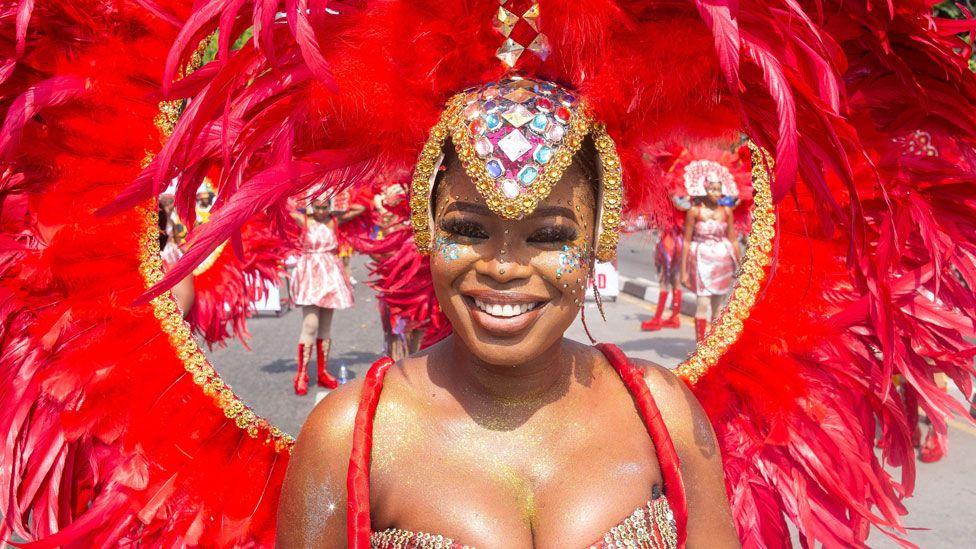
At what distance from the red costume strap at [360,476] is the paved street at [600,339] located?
3.88 feet

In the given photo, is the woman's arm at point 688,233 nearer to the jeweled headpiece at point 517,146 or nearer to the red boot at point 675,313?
the red boot at point 675,313

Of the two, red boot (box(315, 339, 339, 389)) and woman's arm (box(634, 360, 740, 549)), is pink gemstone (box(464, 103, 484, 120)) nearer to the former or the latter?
woman's arm (box(634, 360, 740, 549))

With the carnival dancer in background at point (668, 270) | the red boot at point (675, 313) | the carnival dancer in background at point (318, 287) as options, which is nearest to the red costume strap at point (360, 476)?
the carnival dancer in background at point (318, 287)

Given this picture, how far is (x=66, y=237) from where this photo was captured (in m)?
1.94

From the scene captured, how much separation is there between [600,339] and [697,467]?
766 cm

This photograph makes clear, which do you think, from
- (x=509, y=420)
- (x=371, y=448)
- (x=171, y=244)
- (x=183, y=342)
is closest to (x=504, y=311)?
(x=509, y=420)

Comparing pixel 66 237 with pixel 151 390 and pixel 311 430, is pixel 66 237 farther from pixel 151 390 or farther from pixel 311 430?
pixel 311 430

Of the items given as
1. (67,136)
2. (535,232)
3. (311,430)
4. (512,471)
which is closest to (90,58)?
(67,136)

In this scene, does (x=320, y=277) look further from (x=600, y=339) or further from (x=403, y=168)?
(x=403, y=168)

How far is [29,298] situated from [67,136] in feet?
1.30

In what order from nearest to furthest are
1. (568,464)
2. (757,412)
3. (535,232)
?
(535,232), (568,464), (757,412)

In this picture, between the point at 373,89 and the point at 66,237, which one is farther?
the point at 66,237

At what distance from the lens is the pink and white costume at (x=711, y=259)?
7.91 m

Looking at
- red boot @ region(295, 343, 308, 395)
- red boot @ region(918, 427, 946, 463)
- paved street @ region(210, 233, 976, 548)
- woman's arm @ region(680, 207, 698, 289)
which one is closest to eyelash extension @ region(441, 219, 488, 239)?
paved street @ region(210, 233, 976, 548)
